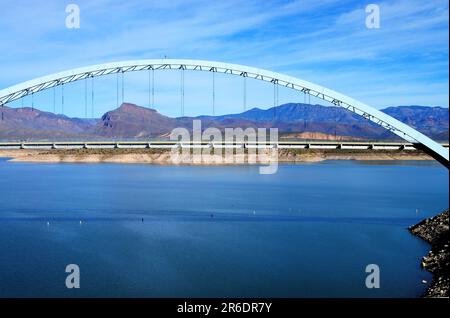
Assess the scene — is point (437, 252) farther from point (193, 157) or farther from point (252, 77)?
point (193, 157)

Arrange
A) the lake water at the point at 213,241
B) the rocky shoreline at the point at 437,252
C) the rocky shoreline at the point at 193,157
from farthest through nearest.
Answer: the rocky shoreline at the point at 193,157, the lake water at the point at 213,241, the rocky shoreline at the point at 437,252

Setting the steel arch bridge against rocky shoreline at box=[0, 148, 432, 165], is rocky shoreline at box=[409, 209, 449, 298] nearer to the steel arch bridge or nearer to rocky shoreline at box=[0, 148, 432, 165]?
the steel arch bridge

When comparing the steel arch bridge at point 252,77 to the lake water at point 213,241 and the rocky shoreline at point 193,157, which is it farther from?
the rocky shoreline at point 193,157

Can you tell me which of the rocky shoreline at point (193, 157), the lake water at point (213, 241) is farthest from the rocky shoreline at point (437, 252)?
the rocky shoreline at point (193, 157)

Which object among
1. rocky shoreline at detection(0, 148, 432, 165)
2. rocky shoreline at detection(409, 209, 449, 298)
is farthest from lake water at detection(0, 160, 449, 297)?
rocky shoreline at detection(0, 148, 432, 165)

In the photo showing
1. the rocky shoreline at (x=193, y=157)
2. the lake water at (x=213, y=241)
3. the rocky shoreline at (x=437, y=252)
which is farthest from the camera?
the rocky shoreline at (x=193, y=157)
